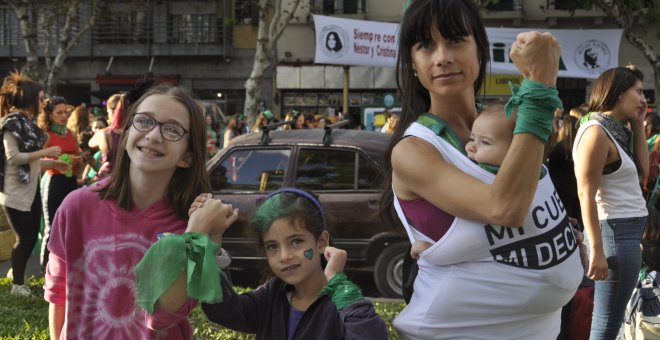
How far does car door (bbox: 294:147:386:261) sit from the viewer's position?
6703 millimetres

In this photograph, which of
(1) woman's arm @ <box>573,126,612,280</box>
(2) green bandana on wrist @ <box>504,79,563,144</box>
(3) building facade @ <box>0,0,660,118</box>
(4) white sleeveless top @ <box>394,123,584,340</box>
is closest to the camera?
(2) green bandana on wrist @ <box>504,79,563,144</box>

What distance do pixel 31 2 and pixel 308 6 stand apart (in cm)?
982

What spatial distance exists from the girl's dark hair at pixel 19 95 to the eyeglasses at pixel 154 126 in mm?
4374

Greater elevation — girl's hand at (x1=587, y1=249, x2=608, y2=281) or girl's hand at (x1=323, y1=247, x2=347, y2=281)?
girl's hand at (x1=323, y1=247, x2=347, y2=281)

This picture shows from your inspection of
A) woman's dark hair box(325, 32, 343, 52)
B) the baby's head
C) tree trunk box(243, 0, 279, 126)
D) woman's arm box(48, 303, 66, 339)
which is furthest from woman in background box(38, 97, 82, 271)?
woman's dark hair box(325, 32, 343, 52)

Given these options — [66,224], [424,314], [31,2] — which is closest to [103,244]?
[66,224]

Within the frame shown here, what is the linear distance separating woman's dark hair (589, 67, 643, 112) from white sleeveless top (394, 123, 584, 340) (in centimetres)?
201

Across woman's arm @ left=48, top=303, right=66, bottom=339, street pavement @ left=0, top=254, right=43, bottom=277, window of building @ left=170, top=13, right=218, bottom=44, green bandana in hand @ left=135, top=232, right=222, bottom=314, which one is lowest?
street pavement @ left=0, top=254, right=43, bottom=277

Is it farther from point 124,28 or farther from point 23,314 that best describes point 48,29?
point 23,314

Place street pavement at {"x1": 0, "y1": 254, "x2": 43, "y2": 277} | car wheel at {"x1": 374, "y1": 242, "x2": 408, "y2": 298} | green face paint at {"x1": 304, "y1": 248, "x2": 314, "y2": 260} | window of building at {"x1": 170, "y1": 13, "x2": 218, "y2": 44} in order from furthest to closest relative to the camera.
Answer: window of building at {"x1": 170, "y1": 13, "x2": 218, "y2": 44}, street pavement at {"x1": 0, "y1": 254, "x2": 43, "y2": 277}, car wheel at {"x1": 374, "y1": 242, "x2": 408, "y2": 298}, green face paint at {"x1": 304, "y1": 248, "x2": 314, "y2": 260}

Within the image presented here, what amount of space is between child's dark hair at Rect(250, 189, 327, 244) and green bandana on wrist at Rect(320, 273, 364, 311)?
23 centimetres

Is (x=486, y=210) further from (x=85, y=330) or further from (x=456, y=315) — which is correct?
(x=85, y=330)

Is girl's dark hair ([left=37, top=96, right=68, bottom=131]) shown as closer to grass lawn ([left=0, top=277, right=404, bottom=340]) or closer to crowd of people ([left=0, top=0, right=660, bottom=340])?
grass lawn ([left=0, top=277, right=404, bottom=340])

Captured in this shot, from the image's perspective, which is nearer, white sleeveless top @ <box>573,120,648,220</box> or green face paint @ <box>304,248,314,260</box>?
green face paint @ <box>304,248,314,260</box>
